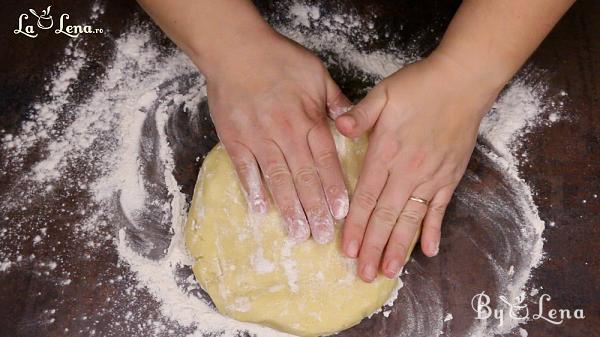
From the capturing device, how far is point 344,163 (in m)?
1.29

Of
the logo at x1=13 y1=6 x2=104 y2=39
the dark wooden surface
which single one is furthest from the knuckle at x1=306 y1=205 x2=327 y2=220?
the logo at x1=13 y1=6 x2=104 y2=39

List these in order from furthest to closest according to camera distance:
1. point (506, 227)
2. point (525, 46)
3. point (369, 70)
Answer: point (369, 70), point (506, 227), point (525, 46)

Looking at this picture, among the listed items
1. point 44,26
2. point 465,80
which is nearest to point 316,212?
point 465,80

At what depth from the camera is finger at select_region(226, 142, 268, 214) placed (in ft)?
4.04

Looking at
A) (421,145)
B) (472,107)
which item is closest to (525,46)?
(472,107)

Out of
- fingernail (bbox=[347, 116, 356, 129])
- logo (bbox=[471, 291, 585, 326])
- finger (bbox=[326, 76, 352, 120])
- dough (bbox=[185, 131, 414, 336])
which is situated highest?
fingernail (bbox=[347, 116, 356, 129])

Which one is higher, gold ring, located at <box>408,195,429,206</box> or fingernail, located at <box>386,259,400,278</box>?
gold ring, located at <box>408,195,429,206</box>

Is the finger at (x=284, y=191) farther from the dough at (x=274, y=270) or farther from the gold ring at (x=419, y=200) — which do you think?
the gold ring at (x=419, y=200)

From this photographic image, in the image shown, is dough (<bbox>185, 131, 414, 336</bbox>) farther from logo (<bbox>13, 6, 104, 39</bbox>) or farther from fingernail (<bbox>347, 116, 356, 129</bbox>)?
logo (<bbox>13, 6, 104, 39</bbox>)

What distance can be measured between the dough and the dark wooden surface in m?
0.15

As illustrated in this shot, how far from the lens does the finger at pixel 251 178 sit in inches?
48.5

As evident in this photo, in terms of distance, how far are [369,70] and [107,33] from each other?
67cm

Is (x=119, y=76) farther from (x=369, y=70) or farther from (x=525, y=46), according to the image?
(x=525, y=46)

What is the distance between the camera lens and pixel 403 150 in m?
1.21
